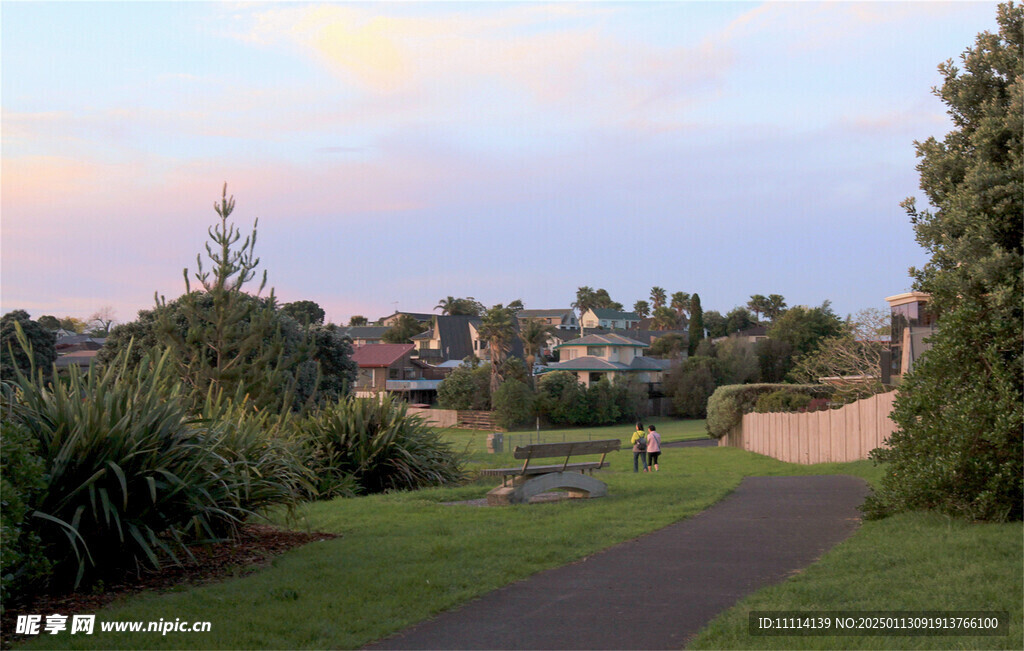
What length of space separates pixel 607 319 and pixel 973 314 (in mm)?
117505

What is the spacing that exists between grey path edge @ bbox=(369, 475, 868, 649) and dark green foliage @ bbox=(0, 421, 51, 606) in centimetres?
252

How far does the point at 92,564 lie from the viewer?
724cm

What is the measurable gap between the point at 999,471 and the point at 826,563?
267 cm

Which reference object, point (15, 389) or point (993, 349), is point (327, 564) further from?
point (993, 349)

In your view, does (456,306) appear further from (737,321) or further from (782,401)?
(782,401)

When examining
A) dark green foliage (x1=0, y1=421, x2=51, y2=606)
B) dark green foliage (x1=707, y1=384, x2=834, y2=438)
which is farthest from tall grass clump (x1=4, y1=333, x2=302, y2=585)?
dark green foliage (x1=707, y1=384, x2=834, y2=438)

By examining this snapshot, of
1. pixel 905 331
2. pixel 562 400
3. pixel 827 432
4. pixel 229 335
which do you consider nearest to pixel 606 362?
pixel 562 400

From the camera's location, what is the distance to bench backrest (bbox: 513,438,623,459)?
13.0 metres

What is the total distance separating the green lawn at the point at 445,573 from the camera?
20.1 ft

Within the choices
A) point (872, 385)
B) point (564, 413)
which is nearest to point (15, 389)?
point (872, 385)

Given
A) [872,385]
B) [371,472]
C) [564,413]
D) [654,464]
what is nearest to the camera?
[371,472]

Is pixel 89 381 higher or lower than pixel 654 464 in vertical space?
higher

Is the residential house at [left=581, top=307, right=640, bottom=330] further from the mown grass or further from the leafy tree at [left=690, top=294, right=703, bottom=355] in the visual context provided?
the mown grass

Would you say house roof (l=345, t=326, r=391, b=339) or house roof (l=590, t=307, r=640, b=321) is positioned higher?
house roof (l=590, t=307, r=640, b=321)
